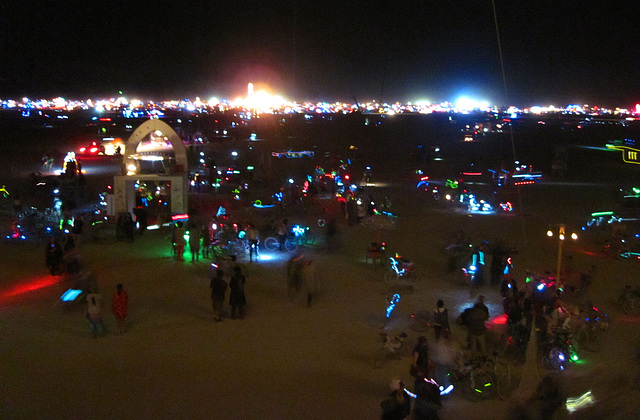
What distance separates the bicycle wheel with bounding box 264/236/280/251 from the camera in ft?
51.6

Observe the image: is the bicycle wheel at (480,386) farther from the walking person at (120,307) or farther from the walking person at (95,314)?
the walking person at (95,314)

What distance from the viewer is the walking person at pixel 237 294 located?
998 cm

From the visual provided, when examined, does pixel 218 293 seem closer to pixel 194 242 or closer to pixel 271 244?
pixel 194 242

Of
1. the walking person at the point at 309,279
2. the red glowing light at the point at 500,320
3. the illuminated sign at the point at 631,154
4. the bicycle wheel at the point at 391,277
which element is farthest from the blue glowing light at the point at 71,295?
the illuminated sign at the point at 631,154

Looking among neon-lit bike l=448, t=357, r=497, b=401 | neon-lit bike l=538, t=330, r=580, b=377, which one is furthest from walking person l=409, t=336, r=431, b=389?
neon-lit bike l=538, t=330, r=580, b=377

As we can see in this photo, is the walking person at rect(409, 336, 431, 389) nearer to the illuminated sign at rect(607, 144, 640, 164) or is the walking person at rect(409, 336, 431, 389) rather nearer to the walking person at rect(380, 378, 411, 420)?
the walking person at rect(380, 378, 411, 420)

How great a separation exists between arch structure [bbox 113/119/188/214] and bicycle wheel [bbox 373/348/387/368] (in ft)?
38.6

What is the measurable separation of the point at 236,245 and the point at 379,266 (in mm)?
3974

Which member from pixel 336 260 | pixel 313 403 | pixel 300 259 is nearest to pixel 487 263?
pixel 336 260

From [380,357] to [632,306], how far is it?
592 cm

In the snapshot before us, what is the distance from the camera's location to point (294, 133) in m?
66.6

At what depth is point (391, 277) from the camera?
12.8 meters

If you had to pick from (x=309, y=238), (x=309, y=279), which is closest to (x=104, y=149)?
(x=309, y=238)

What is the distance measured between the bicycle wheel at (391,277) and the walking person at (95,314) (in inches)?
252
